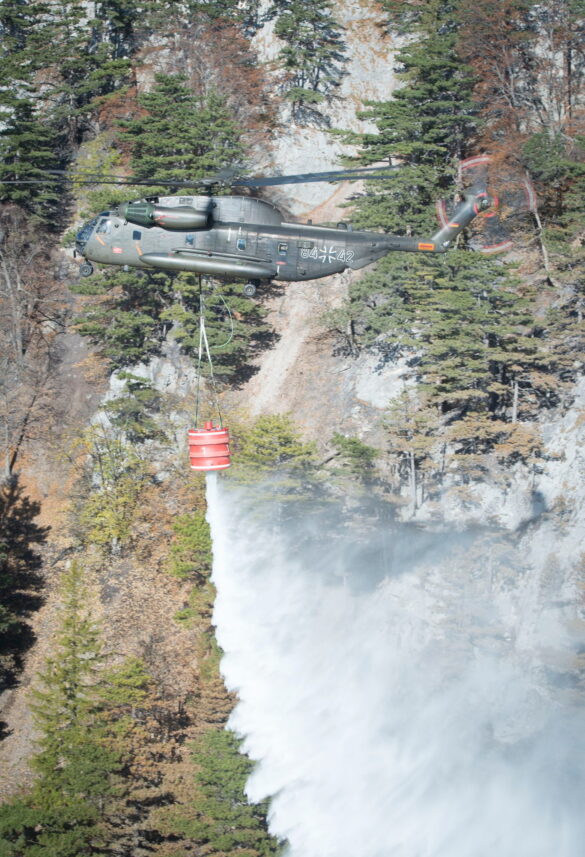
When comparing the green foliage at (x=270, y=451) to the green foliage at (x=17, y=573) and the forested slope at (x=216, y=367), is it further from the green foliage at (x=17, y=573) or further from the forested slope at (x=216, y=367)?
the green foliage at (x=17, y=573)

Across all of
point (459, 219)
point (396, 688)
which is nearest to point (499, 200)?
point (459, 219)

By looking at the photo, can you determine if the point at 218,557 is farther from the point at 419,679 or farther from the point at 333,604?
the point at 419,679

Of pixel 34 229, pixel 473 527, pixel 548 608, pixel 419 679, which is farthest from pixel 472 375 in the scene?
pixel 34 229

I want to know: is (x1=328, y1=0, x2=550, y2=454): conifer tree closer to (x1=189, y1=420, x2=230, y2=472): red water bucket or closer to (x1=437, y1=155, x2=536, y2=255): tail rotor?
(x1=437, y1=155, x2=536, y2=255): tail rotor

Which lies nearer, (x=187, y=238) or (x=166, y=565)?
(x=187, y=238)

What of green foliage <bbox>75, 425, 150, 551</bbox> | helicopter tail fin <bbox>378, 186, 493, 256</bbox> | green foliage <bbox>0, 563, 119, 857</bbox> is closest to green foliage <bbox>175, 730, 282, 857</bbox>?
green foliage <bbox>0, 563, 119, 857</bbox>

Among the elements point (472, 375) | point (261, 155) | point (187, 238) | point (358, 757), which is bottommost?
point (358, 757)
